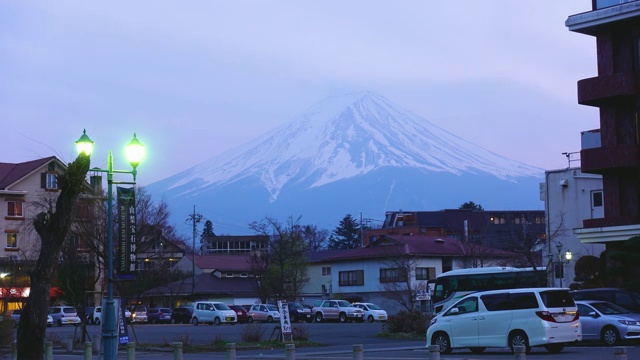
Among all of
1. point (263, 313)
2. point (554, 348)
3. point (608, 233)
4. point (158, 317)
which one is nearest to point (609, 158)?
point (608, 233)

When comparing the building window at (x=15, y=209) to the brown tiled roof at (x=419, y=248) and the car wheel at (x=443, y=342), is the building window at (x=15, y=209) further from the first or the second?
the car wheel at (x=443, y=342)

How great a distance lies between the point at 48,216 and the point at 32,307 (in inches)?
90.2

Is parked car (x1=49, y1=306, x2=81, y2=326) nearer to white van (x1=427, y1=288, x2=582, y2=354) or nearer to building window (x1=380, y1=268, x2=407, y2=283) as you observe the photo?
building window (x1=380, y1=268, x2=407, y2=283)

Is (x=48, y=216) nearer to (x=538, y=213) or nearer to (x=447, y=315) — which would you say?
(x=447, y=315)

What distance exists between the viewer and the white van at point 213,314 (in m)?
63.7

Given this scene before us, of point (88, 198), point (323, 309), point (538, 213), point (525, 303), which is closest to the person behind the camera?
point (525, 303)

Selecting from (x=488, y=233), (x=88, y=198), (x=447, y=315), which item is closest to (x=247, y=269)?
(x=488, y=233)

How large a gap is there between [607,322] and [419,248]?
47.1 metres

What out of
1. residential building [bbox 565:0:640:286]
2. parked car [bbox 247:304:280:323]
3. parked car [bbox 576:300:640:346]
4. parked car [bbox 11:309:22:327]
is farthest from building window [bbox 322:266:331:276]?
parked car [bbox 576:300:640:346]

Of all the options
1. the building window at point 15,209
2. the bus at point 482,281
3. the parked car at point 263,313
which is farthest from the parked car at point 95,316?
the bus at point 482,281

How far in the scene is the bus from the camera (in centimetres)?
4388

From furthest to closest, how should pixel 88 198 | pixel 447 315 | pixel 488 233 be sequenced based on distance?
pixel 488 233, pixel 88 198, pixel 447 315

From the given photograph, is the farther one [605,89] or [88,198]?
[88,198]

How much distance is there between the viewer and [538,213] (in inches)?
5182
